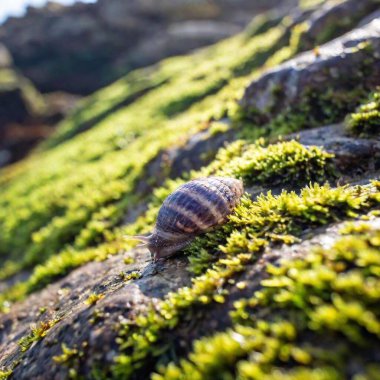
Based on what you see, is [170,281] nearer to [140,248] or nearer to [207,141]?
[140,248]

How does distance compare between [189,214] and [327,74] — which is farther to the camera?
[327,74]

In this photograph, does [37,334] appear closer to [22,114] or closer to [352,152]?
[352,152]

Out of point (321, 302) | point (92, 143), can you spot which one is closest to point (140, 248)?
point (321, 302)

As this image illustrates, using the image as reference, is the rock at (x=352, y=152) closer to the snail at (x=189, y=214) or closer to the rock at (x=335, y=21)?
the snail at (x=189, y=214)

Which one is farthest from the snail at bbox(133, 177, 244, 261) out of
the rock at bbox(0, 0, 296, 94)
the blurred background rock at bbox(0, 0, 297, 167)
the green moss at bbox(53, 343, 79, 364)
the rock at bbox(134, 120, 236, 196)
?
the rock at bbox(0, 0, 296, 94)

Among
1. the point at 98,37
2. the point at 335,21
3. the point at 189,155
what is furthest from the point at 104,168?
the point at 98,37

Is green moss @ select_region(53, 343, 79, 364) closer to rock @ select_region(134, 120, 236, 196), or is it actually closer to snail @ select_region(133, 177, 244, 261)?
snail @ select_region(133, 177, 244, 261)

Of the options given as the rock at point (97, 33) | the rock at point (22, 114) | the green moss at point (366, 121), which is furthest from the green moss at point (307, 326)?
the rock at point (97, 33)
